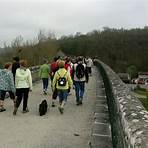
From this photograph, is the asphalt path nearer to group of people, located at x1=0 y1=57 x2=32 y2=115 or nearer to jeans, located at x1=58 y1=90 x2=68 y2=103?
jeans, located at x1=58 y1=90 x2=68 y2=103

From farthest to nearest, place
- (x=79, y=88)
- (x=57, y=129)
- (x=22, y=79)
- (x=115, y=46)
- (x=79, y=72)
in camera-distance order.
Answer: (x=115, y=46), (x=79, y=72), (x=79, y=88), (x=22, y=79), (x=57, y=129)

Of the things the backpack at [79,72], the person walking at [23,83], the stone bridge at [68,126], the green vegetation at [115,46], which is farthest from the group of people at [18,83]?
the green vegetation at [115,46]

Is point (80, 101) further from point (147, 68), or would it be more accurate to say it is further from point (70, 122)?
point (147, 68)

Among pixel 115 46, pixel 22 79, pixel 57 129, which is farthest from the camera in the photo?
pixel 115 46

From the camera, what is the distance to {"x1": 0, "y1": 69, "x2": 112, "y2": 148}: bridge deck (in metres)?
8.57

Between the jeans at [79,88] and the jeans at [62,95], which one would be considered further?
the jeans at [79,88]

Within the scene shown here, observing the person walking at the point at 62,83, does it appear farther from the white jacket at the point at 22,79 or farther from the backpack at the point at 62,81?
the white jacket at the point at 22,79

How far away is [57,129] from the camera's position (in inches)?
405

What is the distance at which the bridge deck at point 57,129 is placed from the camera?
337 inches

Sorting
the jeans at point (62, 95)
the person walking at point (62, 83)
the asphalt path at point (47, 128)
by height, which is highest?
the person walking at point (62, 83)

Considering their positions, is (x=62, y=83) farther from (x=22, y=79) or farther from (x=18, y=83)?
(x=18, y=83)

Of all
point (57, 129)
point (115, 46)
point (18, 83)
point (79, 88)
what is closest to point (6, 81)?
point (18, 83)

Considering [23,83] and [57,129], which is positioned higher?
[23,83]

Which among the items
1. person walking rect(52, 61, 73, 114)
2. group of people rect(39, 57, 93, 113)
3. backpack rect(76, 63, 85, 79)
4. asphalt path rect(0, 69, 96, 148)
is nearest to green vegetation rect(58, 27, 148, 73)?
group of people rect(39, 57, 93, 113)
